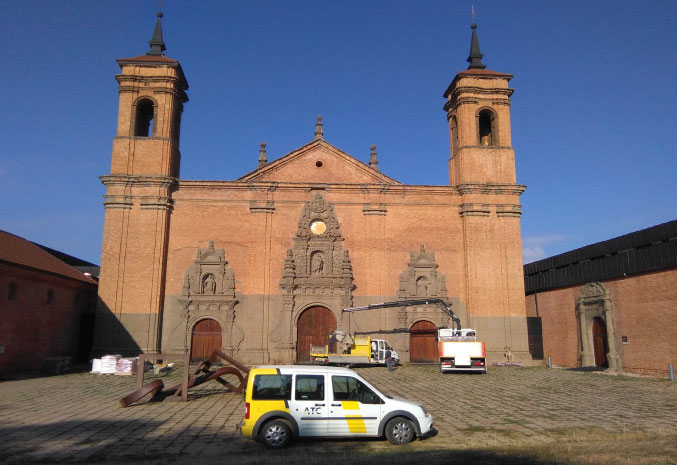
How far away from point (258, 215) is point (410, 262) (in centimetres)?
910

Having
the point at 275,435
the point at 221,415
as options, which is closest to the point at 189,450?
the point at 275,435

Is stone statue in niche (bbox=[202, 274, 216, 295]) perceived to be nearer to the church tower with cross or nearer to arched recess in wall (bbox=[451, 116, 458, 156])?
the church tower with cross

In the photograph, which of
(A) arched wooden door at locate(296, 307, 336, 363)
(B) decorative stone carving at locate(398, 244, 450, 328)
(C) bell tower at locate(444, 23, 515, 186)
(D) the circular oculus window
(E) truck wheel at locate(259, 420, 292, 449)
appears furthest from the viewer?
(C) bell tower at locate(444, 23, 515, 186)

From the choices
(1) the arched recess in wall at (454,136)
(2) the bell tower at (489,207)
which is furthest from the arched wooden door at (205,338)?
(1) the arched recess in wall at (454,136)

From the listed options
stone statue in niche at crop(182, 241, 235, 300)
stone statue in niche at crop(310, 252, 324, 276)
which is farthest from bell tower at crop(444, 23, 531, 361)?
stone statue in niche at crop(182, 241, 235, 300)

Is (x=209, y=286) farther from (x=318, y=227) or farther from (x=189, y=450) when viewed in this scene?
(x=189, y=450)

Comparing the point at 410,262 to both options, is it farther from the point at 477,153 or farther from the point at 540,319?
the point at 540,319

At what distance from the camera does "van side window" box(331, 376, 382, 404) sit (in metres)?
9.64

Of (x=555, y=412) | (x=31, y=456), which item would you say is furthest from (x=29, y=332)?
(x=555, y=412)

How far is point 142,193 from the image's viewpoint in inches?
1061

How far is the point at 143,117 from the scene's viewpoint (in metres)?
30.0

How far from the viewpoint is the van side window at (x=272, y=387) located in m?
9.47

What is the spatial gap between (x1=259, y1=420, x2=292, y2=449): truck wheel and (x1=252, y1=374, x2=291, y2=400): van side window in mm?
476

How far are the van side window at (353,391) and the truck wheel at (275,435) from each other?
114cm
